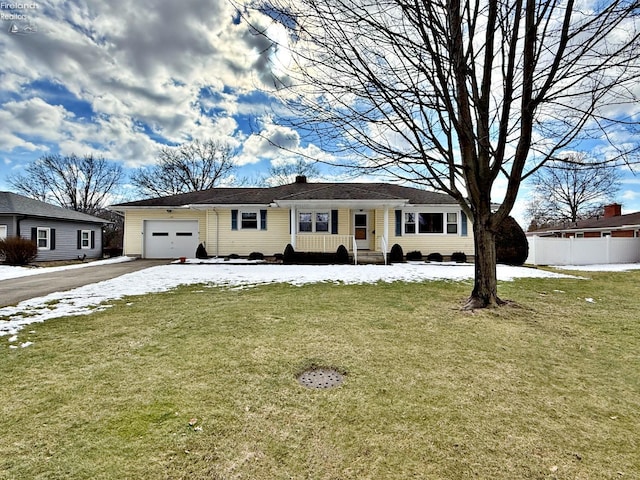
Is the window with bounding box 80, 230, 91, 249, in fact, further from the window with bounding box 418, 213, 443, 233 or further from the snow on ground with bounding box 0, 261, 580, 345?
the window with bounding box 418, 213, 443, 233

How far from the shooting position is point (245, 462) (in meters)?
1.90

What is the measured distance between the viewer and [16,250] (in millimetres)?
14555

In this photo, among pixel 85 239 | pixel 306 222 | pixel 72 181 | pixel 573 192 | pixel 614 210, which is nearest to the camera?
pixel 306 222

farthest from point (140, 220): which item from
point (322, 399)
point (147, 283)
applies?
point (322, 399)

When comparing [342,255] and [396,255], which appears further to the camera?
[396,255]

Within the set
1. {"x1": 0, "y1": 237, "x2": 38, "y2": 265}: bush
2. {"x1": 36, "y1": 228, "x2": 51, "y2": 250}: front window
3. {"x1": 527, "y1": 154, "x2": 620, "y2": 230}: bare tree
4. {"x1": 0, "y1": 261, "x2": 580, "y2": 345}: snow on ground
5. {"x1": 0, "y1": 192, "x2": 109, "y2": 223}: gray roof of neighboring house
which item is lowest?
{"x1": 0, "y1": 261, "x2": 580, "y2": 345}: snow on ground

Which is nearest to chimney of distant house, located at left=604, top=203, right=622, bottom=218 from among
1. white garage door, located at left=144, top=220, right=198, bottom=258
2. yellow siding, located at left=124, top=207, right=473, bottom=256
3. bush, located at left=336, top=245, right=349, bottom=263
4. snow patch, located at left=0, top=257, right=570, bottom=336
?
yellow siding, located at left=124, top=207, right=473, bottom=256

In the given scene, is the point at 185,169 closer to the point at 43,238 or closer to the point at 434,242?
the point at 43,238

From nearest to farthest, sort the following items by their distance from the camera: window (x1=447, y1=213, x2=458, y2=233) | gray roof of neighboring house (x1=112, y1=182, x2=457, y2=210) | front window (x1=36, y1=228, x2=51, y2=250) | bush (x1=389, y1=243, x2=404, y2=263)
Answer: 1. gray roof of neighboring house (x1=112, y1=182, x2=457, y2=210)
2. bush (x1=389, y1=243, x2=404, y2=263)
3. window (x1=447, y1=213, x2=458, y2=233)
4. front window (x1=36, y1=228, x2=51, y2=250)

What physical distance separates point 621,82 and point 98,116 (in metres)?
24.5

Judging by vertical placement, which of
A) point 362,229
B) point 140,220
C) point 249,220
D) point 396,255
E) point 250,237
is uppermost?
point 140,220

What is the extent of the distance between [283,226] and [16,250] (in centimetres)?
1253

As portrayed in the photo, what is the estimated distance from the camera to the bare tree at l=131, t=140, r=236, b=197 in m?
31.6

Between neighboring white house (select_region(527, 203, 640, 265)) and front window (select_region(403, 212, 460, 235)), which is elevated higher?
front window (select_region(403, 212, 460, 235))
